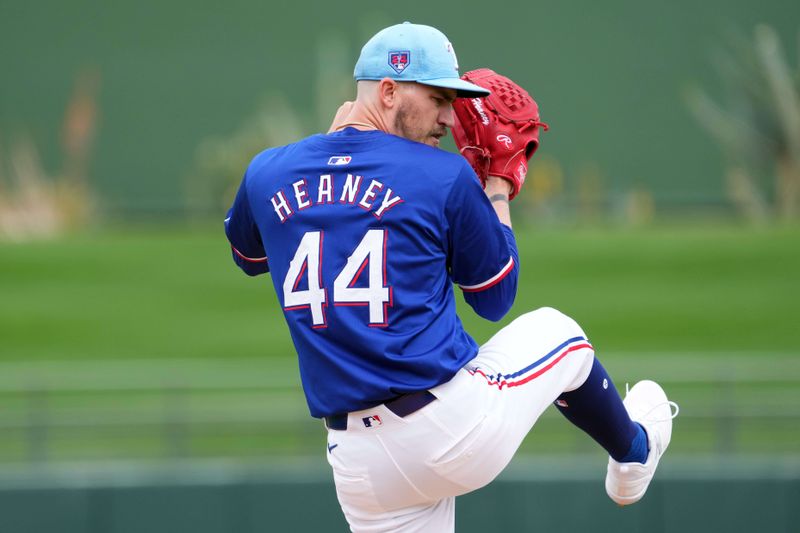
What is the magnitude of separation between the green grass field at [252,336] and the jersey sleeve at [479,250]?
494 cm

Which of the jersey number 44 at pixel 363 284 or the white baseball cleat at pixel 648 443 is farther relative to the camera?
the white baseball cleat at pixel 648 443

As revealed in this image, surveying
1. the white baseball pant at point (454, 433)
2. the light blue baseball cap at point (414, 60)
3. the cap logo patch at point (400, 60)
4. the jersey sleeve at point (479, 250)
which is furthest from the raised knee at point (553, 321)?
the cap logo patch at point (400, 60)

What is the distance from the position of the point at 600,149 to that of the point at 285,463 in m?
8.05

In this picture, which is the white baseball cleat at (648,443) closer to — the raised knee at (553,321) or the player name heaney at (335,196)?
the raised knee at (553,321)

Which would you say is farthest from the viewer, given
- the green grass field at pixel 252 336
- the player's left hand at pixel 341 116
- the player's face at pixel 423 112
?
the green grass field at pixel 252 336

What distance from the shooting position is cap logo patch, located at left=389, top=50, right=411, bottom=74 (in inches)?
113

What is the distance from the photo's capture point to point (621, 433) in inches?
128

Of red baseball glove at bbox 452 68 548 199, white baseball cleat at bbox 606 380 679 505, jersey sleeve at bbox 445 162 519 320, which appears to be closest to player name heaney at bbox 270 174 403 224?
jersey sleeve at bbox 445 162 519 320

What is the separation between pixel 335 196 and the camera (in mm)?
2854

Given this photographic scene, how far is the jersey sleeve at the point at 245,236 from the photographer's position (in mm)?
3107

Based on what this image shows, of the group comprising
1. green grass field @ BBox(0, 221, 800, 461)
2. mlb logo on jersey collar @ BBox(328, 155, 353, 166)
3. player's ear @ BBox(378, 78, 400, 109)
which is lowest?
green grass field @ BBox(0, 221, 800, 461)

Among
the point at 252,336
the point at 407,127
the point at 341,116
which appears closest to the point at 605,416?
the point at 407,127

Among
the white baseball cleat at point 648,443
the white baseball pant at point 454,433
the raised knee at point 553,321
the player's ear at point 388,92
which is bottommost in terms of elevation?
the white baseball cleat at point 648,443

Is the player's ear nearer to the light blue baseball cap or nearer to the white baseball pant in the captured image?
the light blue baseball cap
